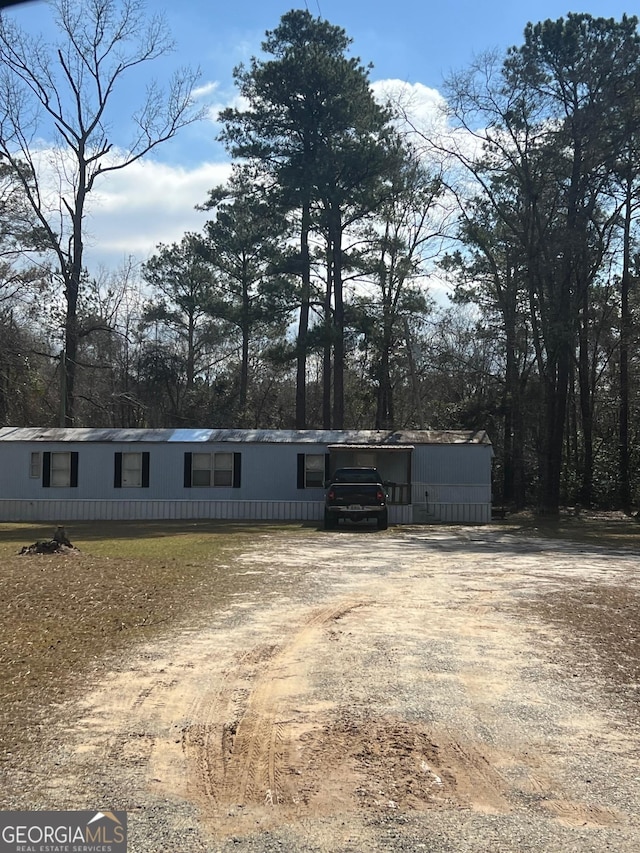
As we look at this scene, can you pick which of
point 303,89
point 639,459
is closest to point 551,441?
point 639,459

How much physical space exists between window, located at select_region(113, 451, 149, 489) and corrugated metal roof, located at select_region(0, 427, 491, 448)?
508mm

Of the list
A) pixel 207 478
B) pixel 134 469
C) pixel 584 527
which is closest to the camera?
pixel 584 527

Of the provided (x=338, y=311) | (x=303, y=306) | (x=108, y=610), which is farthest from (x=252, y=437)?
(x=108, y=610)

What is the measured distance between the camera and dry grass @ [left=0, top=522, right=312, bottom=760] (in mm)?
5801

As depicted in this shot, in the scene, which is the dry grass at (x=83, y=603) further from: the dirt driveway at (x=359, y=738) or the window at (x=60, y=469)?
the window at (x=60, y=469)

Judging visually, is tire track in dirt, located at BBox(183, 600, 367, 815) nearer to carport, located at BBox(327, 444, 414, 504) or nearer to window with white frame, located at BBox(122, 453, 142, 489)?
carport, located at BBox(327, 444, 414, 504)

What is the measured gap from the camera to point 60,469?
80.6 ft

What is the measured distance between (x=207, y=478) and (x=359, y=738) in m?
20.1

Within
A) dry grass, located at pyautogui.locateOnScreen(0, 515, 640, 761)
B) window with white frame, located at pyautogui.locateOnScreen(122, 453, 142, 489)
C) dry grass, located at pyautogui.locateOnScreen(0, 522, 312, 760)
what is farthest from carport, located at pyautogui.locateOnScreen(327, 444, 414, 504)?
dry grass, located at pyautogui.locateOnScreen(0, 515, 640, 761)

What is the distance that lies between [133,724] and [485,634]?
155 inches

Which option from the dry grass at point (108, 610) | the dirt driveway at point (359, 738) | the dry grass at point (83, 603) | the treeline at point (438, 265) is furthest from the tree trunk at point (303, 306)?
the dirt driveway at point (359, 738)

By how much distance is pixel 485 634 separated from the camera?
25.5 feet

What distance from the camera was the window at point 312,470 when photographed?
24.4m

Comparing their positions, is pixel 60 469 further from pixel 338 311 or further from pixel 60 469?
pixel 338 311
